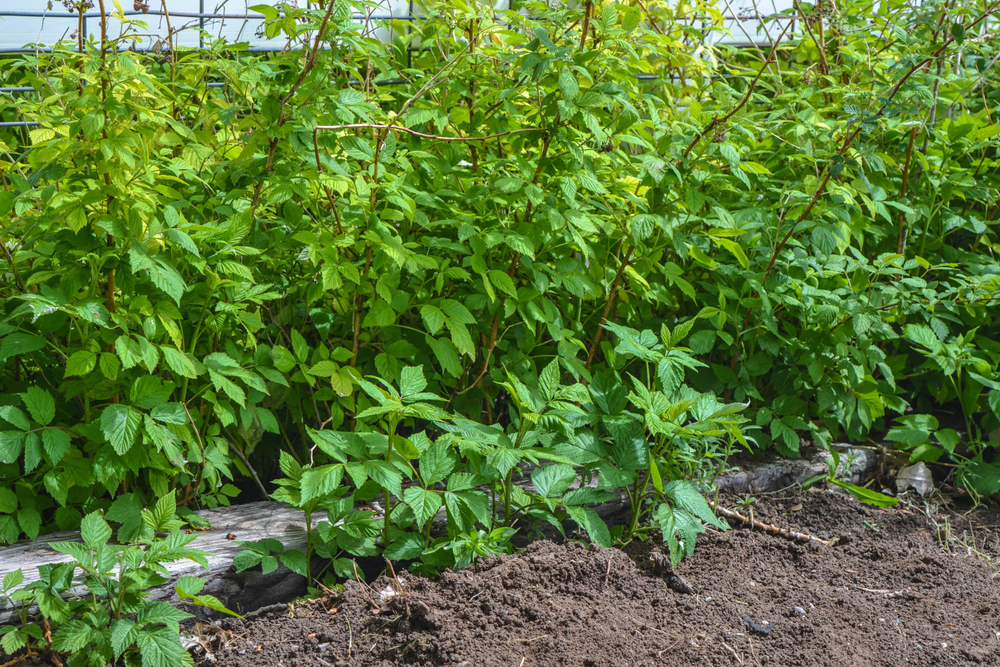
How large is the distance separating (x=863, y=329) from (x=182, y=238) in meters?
2.11

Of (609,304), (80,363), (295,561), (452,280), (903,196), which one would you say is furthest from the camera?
(903,196)

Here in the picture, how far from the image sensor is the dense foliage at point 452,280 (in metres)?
2.09

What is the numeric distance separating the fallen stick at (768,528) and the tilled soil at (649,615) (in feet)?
0.15

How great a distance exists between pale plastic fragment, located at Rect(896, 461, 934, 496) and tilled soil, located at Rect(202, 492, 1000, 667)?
52 centimetres

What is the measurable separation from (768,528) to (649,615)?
718 mm

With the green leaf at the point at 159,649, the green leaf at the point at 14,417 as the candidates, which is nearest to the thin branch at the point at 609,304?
the green leaf at the point at 159,649

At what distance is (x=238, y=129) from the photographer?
2645mm

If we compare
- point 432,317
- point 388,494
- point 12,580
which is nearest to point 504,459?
point 388,494

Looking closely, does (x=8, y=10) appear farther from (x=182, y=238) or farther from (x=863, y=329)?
(x=863, y=329)

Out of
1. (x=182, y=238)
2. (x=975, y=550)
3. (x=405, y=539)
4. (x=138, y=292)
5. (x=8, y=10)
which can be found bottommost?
(x=975, y=550)

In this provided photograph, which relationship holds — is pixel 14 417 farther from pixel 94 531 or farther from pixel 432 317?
pixel 432 317

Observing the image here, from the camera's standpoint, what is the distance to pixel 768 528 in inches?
104

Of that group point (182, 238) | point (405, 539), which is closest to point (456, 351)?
point (405, 539)

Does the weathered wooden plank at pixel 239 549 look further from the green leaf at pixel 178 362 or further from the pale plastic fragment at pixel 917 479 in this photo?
the pale plastic fragment at pixel 917 479
